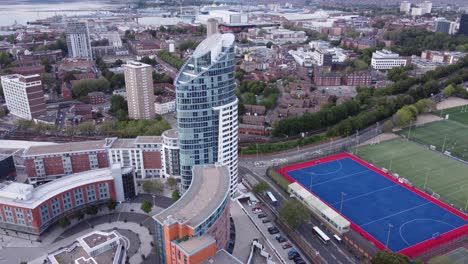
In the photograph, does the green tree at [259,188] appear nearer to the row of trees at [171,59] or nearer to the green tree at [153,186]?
the green tree at [153,186]

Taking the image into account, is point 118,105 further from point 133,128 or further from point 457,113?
point 457,113

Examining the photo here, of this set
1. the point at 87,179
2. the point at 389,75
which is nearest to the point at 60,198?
the point at 87,179

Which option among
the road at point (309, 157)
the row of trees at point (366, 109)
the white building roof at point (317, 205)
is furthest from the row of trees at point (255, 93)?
the white building roof at point (317, 205)

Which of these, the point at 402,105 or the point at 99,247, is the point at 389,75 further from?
the point at 99,247

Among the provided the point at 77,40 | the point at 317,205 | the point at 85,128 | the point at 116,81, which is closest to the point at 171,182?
the point at 317,205

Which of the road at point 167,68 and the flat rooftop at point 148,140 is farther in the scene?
the road at point 167,68
